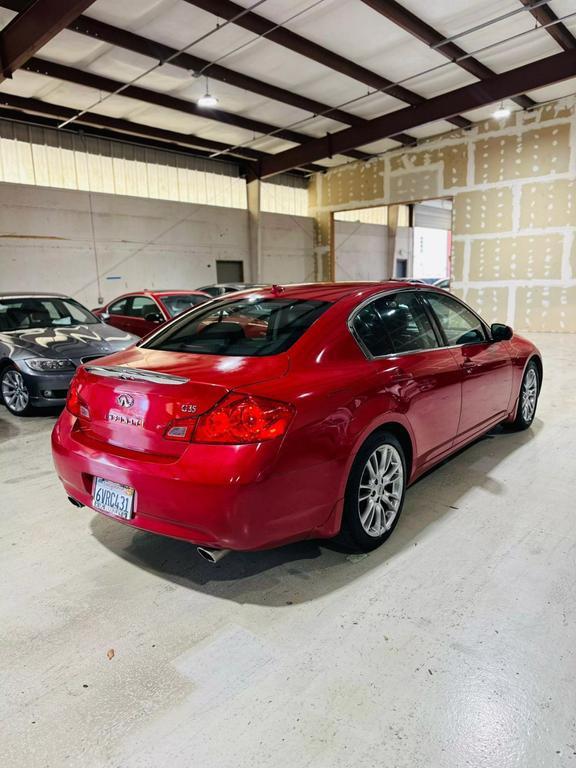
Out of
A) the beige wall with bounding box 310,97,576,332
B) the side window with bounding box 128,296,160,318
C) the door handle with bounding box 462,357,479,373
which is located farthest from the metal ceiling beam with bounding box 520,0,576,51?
the side window with bounding box 128,296,160,318

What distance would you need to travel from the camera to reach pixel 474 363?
3.21 meters

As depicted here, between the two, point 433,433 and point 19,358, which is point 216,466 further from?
point 19,358

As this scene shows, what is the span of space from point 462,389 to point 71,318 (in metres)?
4.94

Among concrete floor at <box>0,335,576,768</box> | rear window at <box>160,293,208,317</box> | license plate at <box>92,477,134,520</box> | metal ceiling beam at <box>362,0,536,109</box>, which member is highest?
metal ceiling beam at <box>362,0,536,109</box>

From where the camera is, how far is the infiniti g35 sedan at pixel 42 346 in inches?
197

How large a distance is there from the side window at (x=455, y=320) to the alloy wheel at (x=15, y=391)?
412cm

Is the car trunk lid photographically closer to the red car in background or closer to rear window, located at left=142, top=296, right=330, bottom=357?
rear window, located at left=142, top=296, right=330, bottom=357

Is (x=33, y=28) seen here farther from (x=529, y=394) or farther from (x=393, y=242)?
(x=393, y=242)

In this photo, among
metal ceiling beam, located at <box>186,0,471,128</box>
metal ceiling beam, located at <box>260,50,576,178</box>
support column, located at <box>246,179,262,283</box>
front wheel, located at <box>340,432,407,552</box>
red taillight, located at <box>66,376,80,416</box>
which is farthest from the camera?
support column, located at <box>246,179,262,283</box>

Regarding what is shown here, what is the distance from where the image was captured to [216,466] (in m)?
1.89

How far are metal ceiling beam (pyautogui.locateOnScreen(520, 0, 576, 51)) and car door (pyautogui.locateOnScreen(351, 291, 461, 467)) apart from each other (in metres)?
A: 6.64

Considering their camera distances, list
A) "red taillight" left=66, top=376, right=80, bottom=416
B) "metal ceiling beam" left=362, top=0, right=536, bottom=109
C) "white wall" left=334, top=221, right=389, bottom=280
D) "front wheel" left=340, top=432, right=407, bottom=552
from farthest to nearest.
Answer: "white wall" left=334, top=221, right=389, bottom=280 → "metal ceiling beam" left=362, top=0, right=536, bottom=109 → "red taillight" left=66, top=376, right=80, bottom=416 → "front wheel" left=340, top=432, right=407, bottom=552

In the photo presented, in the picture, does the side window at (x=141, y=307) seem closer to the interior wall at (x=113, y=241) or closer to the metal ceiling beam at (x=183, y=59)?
the metal ceiling beam at (x=183, y=59)

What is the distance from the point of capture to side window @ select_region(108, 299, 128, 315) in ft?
27.1
